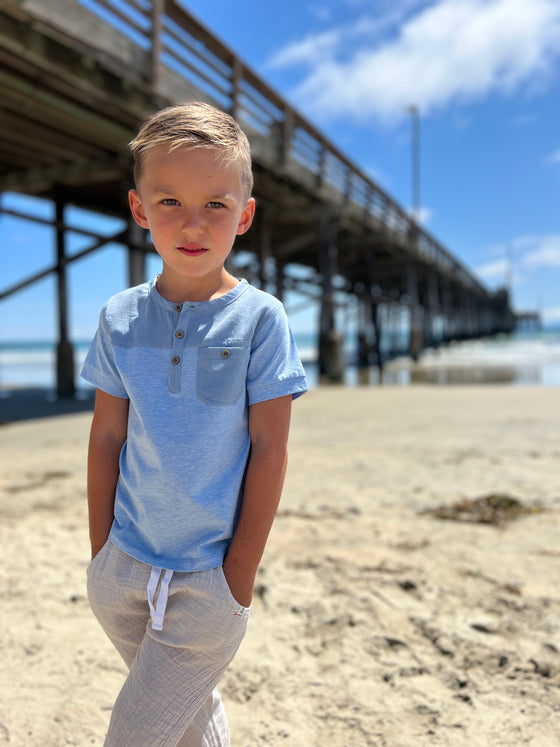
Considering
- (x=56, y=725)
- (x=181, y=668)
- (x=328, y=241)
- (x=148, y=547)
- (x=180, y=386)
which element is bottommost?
(x=56, y=725)

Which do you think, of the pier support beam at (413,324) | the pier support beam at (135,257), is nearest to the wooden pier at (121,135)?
the pier support beam at (135,257)

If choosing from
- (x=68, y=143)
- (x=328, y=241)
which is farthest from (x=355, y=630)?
(x=328, y=241)

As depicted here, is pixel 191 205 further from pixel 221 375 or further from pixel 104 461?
pixel 104 461

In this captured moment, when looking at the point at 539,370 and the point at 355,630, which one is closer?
the point at 355,630

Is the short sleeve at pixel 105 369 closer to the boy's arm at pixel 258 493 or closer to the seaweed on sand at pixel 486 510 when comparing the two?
the boy's arm at pixel 258 493

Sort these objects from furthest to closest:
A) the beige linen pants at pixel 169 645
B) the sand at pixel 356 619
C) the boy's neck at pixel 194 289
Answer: the sand at pixel 356 619
the boy's neck at pixel 194 289
the beige linen pants at pixel 169 645

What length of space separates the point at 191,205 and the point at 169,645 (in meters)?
0.87

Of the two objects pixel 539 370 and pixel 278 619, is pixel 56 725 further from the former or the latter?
pixel 539 370

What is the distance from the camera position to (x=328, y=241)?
1227 centimetres

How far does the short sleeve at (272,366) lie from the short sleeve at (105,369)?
1.01ft

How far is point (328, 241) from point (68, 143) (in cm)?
610

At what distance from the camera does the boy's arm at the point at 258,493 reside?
1.05m

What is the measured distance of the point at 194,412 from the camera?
1084 mm

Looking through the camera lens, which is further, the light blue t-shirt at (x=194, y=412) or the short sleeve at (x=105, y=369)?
the short sleeve at (x=105, y=369)
